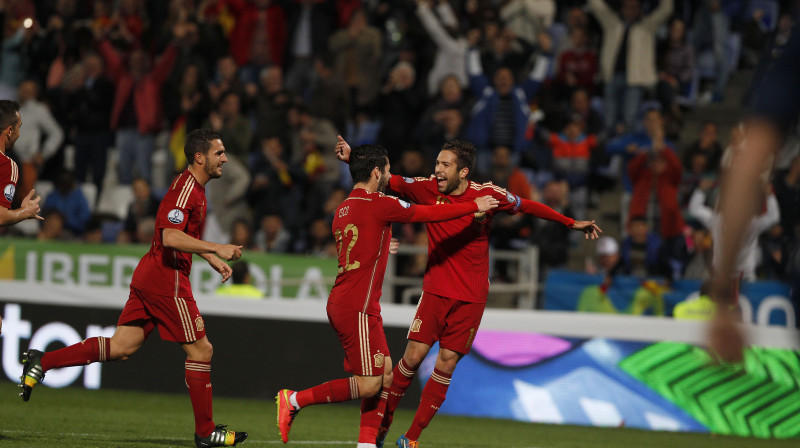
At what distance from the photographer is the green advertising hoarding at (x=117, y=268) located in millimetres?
12680

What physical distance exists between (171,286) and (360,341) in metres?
1.34

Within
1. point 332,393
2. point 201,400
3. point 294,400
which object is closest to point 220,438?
point 201,400

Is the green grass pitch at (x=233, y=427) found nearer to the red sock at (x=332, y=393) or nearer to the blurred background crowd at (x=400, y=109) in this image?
the red sock at (x=332, y=393)

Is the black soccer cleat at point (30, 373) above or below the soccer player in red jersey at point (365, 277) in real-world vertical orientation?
below

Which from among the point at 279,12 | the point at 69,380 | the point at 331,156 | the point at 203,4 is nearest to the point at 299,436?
the point at 69,380

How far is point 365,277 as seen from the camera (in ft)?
21.9

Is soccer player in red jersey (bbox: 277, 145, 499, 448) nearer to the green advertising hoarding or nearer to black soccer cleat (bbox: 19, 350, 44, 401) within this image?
black soccer cleat (bbox: 19, 350, 44, 401)

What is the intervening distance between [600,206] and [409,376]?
305 inches

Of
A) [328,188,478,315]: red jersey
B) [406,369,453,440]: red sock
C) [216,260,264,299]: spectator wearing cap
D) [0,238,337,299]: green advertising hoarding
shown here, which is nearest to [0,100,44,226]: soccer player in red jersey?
[328,188,478,315]: red jersey

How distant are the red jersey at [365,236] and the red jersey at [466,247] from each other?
81 cm

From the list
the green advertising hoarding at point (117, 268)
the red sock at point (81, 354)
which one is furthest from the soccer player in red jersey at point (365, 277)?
the green advertising hoarding at point (117, 268)

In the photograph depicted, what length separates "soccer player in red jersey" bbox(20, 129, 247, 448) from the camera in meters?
6.80

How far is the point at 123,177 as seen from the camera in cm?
1645

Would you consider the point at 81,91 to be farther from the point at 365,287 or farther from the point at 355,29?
the point at 365,287
